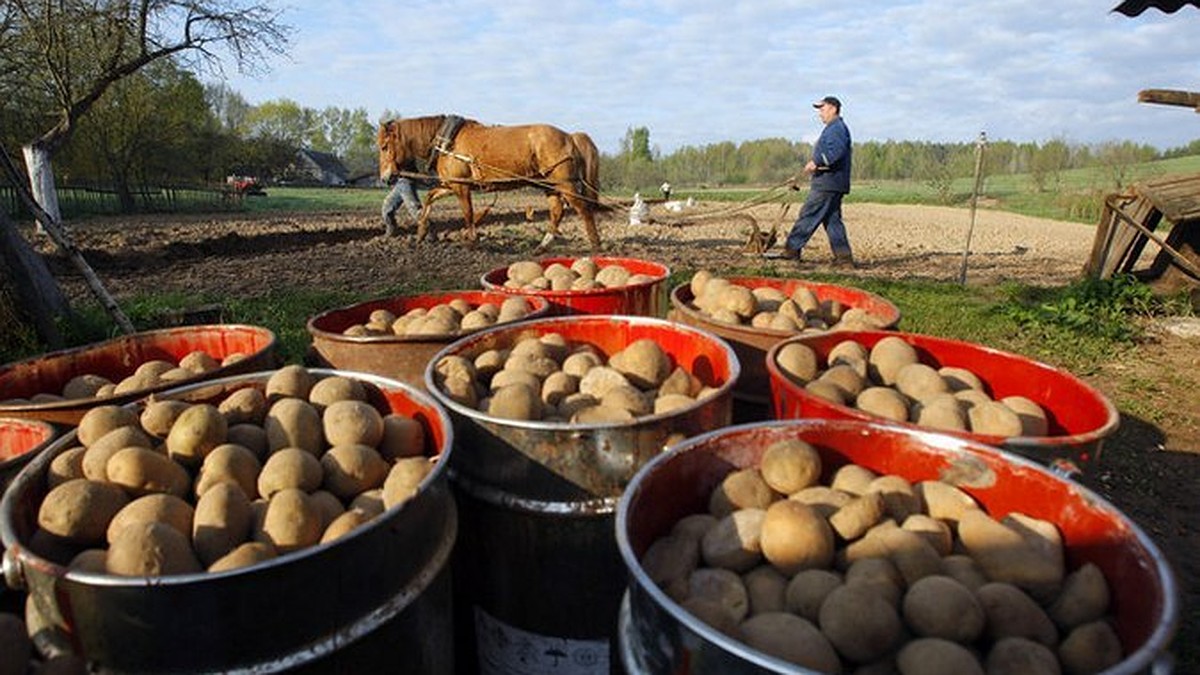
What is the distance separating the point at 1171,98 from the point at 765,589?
7.78 m

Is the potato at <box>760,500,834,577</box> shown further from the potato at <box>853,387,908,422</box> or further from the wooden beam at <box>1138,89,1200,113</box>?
the wooden beam at <box>1138,89,1200,113</box>

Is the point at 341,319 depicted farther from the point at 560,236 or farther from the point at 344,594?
the point at 560,236

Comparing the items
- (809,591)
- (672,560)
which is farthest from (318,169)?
(809,591)

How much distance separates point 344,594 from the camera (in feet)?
5.49

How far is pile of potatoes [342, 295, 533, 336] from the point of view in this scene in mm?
3611

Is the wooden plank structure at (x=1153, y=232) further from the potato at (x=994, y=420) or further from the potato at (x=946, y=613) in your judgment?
the potato at (x=946, y=613)

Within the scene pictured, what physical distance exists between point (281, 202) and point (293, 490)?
37.9 m

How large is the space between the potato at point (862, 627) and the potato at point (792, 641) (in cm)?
4

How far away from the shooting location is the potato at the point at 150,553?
5.36ft

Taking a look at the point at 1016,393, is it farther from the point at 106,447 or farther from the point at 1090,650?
the point at 106,447

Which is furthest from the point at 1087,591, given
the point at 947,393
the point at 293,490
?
the point at 293,490

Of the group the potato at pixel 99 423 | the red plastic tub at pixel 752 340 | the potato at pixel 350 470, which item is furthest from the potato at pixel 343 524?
the red plastic tub at pixel 752 340

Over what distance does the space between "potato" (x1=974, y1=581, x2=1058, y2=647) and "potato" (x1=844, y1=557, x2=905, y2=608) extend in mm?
178

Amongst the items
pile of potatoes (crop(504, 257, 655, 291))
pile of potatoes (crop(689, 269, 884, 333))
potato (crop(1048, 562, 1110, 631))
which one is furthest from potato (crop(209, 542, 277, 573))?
pile of potatoes (crop(504, 257, 655, 291))
